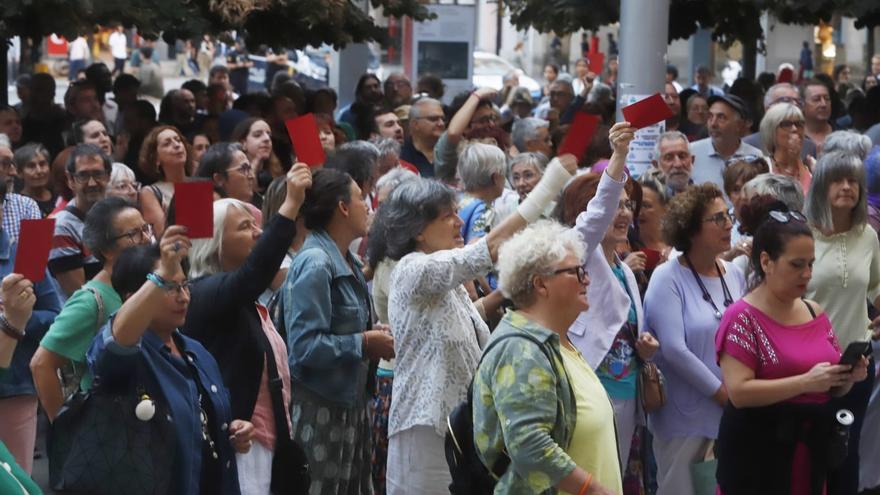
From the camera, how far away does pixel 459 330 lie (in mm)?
6250

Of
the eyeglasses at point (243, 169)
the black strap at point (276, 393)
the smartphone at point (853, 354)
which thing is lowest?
the black strap at point (276, 393)

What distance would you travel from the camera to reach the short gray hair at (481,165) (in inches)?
347

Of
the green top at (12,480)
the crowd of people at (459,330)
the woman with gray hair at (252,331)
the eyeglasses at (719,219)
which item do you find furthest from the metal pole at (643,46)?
the green top at (12,480)

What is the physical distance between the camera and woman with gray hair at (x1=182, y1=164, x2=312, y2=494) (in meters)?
5.90

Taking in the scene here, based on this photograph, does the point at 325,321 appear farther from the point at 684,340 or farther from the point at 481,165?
the point at 481,165

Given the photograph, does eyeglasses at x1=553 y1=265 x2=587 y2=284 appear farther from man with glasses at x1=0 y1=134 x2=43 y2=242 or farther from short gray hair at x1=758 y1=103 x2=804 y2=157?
short gray hair at x1=758 y1=103 x2=804 y2=157

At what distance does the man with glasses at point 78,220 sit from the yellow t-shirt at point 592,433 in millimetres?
3438

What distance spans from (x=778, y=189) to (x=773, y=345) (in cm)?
172

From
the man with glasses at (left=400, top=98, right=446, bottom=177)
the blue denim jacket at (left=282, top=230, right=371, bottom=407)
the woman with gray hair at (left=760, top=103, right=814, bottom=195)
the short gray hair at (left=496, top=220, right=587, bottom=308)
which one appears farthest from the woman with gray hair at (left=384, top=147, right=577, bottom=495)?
the man with glasses at (left=400, top=98, right=446, bottom=177)

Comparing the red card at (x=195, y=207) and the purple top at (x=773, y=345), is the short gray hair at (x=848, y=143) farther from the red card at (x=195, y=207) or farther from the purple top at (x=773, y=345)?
the red card at (x=195, y=207)

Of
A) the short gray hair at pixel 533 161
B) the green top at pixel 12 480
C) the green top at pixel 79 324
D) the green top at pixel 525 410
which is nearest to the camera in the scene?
the green top at pixel 12 480

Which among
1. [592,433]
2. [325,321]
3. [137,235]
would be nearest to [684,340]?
[325,321]

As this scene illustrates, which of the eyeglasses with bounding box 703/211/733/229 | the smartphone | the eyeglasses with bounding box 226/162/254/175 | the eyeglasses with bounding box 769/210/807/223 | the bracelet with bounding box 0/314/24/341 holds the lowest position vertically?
the smartphone

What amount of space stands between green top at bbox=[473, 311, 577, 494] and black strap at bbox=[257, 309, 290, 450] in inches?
46.8
